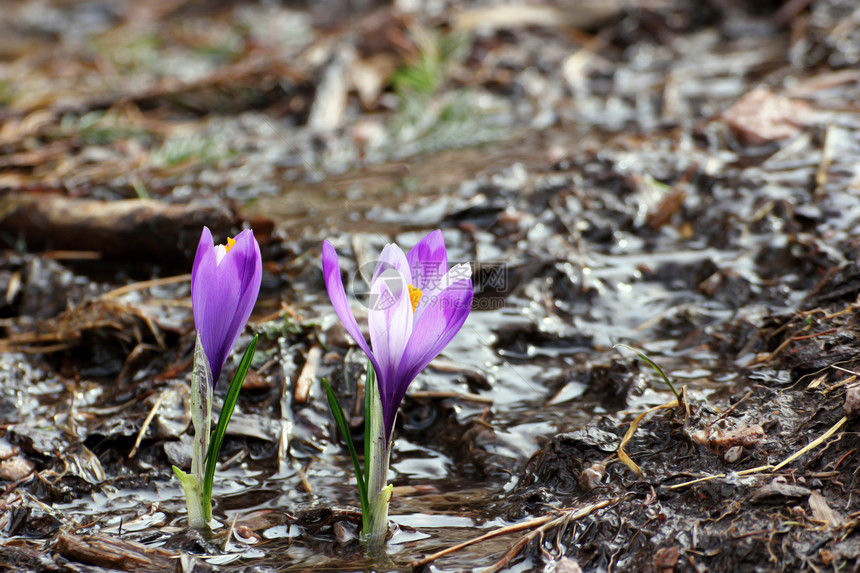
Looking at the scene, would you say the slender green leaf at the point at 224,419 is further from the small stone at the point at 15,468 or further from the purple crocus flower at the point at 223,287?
the small stone at the point at 15,468

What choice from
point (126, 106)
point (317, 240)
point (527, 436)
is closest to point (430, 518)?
point (527, 436)

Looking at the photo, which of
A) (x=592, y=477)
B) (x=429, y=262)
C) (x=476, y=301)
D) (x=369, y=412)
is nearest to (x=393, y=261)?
(x=429, y=262)

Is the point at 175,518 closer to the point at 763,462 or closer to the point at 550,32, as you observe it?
the point at 763,462

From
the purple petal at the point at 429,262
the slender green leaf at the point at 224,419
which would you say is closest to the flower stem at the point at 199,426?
the slender green leaf at the point at 224,419

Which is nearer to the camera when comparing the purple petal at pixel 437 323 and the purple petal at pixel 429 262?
the purple petal at pixel 437 323

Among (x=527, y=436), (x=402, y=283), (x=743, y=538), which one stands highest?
(x=402, y=283)

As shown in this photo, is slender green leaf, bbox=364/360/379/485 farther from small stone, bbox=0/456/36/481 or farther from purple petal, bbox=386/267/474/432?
small stone, bbox=0/456/36/481

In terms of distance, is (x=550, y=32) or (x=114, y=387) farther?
(x=550, y=32)
